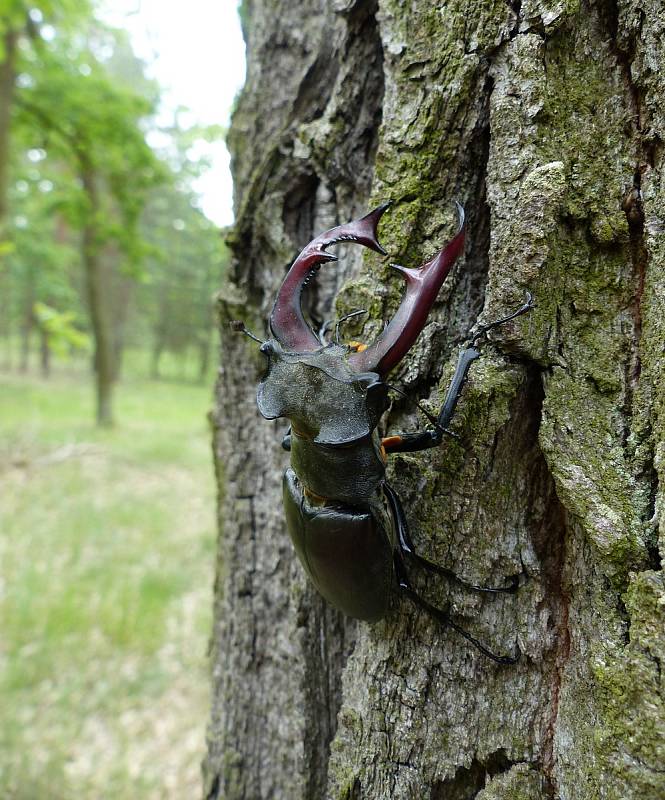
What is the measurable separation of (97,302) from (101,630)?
8.82 metres

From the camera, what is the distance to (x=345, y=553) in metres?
1.23

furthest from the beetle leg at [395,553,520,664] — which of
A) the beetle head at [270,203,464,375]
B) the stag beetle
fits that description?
the beetle head at [270,203,464,375]

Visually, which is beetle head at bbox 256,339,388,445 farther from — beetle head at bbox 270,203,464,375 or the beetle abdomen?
the beetle abdomen

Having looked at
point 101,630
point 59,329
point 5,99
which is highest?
point 5,99

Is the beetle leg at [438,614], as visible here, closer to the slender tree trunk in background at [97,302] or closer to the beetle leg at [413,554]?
the beetle leg at [413,554]

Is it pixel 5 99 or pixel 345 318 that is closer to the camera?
pixel 345 318

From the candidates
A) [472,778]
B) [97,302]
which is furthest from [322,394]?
[97,302]

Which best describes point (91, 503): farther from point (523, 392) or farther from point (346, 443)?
point (523, 392)

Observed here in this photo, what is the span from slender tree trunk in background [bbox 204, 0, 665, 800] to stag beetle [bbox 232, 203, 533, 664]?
0.14ft

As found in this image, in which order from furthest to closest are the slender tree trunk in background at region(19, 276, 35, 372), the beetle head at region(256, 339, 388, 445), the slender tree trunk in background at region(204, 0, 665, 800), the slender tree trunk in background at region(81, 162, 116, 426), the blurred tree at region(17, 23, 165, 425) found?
the slender tree trunk in background at region(19, 276, 35, 372), the slender tree trunk in background at region(81, 162, 116, 426), the blurred tree at region(17, 23, 165, 425), the beetle head at region(256, 339, 388, 445), the slender tree trunk in background at region(204, 0, 665, 800)

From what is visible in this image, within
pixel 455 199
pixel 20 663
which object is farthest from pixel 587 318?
pixel 20 663

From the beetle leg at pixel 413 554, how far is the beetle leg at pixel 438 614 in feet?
0.11

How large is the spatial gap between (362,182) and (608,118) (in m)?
0.59

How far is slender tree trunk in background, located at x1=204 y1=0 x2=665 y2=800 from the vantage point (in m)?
0.95
